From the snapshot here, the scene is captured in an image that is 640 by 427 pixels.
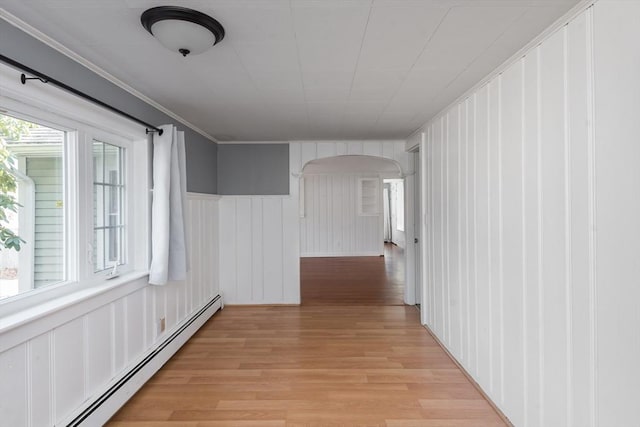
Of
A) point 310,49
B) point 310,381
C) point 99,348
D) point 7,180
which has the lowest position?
point 310,381

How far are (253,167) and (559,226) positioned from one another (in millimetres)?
3852

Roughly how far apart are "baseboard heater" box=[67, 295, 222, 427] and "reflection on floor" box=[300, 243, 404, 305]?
1889mm

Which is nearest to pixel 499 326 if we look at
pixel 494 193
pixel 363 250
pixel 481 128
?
pixel 494 193

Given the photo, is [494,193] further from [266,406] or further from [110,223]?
[110,223]

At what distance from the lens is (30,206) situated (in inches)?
72.4

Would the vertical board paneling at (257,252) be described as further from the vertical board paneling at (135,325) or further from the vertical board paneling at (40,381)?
the vertical board paneling at (40,381)

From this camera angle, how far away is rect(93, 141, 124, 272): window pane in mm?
2359

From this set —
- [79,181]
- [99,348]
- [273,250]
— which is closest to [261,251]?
[273,250]

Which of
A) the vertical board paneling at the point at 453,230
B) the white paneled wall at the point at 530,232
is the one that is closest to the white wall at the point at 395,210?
the vertical board paneling at the point at 453,230

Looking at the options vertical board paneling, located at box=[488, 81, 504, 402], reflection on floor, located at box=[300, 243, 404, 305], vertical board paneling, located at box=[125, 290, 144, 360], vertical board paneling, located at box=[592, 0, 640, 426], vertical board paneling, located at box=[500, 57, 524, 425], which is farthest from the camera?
reflection on floor, located at box=[300, 243, 404, 305]

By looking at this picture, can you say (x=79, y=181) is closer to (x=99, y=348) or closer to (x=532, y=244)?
(x=99, y=348)

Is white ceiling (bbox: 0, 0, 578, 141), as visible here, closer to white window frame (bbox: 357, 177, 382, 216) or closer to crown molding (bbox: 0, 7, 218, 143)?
crown molding (bbox: 0, 7, 218, 143)

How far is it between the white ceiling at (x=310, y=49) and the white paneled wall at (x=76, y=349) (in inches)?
58.5

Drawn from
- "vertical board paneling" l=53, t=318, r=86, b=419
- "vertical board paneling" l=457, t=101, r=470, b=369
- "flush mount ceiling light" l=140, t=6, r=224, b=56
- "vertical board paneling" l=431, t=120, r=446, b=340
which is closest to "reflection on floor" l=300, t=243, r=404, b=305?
"vertical board paneling" l=431, t=120, r=446, b=340
